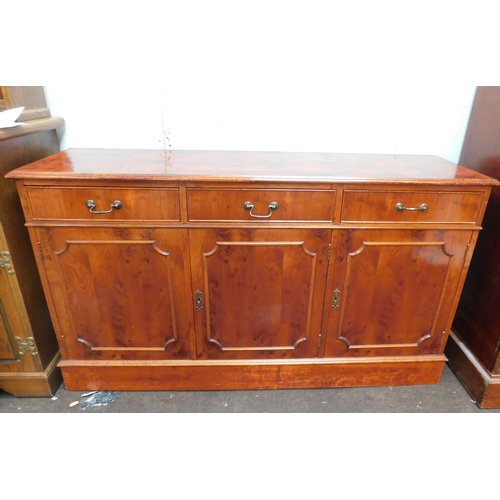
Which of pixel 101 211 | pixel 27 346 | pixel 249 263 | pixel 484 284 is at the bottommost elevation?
pixel 27 346

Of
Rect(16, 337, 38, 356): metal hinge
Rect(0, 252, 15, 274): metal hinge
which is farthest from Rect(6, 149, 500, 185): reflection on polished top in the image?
Rect(16, 337, 38, 356): metal hinge

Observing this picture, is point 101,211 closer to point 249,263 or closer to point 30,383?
point 249,263

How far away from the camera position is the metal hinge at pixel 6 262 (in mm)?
1312

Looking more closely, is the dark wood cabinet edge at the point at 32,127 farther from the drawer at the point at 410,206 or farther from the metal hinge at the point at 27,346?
the drawer at the point at 410,206

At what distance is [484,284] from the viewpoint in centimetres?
155

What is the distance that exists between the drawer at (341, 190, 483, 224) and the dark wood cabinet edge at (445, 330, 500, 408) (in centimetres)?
72

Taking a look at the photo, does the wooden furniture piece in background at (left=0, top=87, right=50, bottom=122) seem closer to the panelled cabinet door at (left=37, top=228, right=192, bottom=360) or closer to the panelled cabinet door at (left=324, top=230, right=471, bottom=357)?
the panelled cabinet door at (left=37, top=228, right=192, bottom=360)

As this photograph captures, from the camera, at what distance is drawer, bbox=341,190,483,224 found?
4.16ft

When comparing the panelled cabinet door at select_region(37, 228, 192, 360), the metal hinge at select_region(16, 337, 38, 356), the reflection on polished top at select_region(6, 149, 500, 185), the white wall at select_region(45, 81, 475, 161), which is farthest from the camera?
the white wall at select_region(45, 81, 475, 161)

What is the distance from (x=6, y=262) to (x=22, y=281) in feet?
0.33

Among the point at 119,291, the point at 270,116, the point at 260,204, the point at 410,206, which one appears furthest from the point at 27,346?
the point at 410,206

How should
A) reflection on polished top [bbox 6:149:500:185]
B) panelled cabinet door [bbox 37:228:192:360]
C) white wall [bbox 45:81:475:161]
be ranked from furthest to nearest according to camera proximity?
white wall [bbox 45:81:475:161] < panelled cabinet door [bbox 37:228:192:360] < reflection on polished top [bbox 6:149:500:185]

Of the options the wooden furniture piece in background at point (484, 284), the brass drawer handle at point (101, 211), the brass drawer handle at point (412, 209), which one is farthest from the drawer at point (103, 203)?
the wooden furniture piece in background at point (484, 284)

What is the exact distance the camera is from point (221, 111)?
159 centimetres
